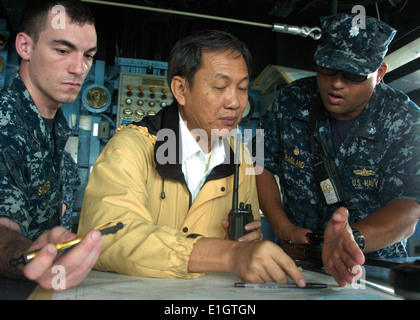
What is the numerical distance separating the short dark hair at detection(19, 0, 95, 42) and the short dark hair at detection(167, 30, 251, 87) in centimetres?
50

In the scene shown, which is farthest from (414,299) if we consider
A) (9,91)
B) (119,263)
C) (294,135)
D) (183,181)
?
(9,91)

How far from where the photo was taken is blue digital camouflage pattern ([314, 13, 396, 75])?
5.52ft

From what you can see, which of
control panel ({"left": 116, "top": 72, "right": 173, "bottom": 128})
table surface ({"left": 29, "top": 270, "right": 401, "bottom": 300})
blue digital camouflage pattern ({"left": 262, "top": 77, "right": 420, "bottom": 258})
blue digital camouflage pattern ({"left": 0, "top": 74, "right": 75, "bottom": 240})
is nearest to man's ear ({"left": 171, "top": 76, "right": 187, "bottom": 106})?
blue digital camouflage pattern ({"left": 0, "top": 74, "right": 75, "bottom": 240})

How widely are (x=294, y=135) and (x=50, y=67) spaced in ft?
4.15

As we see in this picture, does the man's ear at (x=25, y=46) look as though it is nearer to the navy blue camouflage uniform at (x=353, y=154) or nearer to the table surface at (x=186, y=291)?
the table surface at (x=186, y=291)

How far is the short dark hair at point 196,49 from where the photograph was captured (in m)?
1.58

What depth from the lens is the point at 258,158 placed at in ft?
6.94

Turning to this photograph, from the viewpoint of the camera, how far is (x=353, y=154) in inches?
75.8

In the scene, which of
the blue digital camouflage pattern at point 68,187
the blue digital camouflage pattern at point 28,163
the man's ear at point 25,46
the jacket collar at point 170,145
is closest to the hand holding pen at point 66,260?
the blue digital camouflage pattern at point 28,163

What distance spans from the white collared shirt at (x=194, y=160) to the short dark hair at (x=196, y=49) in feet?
0.68

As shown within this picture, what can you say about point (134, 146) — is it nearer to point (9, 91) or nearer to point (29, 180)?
point (29, 180)

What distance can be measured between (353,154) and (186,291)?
1.35 m

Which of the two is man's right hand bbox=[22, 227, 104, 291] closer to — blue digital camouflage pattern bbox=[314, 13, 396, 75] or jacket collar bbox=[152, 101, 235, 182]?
jacket collar bbox=[152, 101, 235, 182]

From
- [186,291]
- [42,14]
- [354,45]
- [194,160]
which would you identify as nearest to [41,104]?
[42,14]
